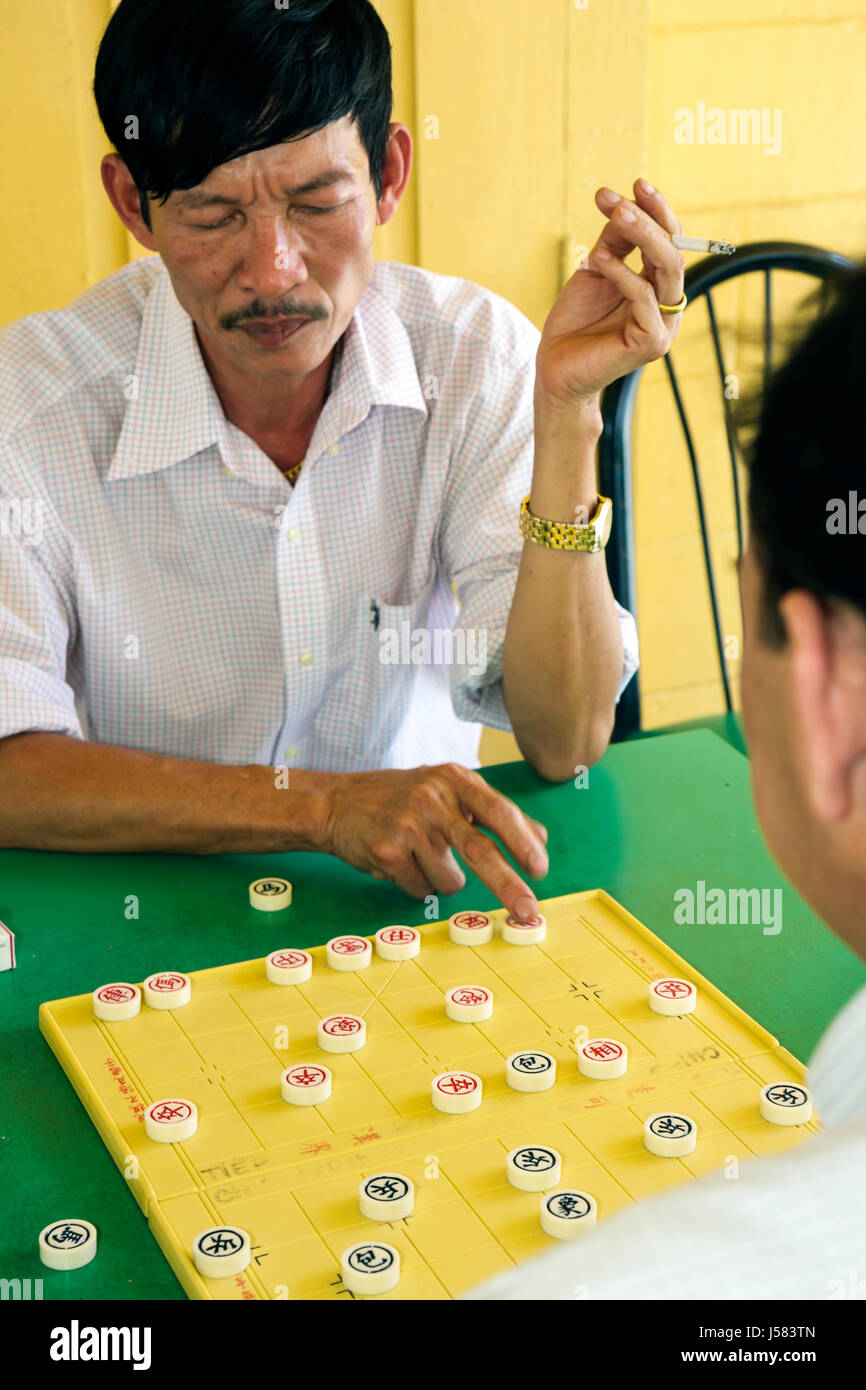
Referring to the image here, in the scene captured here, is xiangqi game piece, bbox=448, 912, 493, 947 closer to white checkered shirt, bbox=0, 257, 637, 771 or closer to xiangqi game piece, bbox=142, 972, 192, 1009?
xiangqi game piece, bbox=142, 972, 192, 1009

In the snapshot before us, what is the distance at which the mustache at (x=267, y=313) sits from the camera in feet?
4.82

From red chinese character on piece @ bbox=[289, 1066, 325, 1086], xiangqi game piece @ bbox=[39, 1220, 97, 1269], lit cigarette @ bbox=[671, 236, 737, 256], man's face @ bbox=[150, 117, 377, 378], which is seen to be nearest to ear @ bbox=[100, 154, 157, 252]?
man's face @ bbox=[150, 117, 377, 378]

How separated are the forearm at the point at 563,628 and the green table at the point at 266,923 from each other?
0.15ft

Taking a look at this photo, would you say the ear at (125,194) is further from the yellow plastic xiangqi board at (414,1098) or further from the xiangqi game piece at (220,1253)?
the xiangqi game piece at (220,1253)

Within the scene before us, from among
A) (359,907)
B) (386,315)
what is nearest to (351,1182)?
(359,907)

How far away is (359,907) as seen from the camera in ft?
4.29

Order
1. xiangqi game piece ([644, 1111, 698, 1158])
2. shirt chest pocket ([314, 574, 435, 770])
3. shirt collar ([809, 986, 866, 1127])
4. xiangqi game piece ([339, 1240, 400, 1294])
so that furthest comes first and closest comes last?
1. shirt chest pocket ([314, 574, 435, 770])
2. xiangqi game piece ([644, 1111, 698, 1158])
3. xiangqi game piece ([339, 1240, 400, 1294])
4. shirt collar ([809, 986, 866, 1127])

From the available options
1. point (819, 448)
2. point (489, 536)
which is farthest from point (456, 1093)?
point (489, 536)

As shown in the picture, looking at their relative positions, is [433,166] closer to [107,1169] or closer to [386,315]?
[386,315]

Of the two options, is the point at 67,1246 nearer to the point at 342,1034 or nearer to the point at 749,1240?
the point at 342,1034

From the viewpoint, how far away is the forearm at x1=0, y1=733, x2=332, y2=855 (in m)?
1.39

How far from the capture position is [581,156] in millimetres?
2623

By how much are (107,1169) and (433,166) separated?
1.98 m

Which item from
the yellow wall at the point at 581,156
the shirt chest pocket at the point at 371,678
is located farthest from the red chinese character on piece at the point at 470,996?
the yellow wall at the point at 581,156
